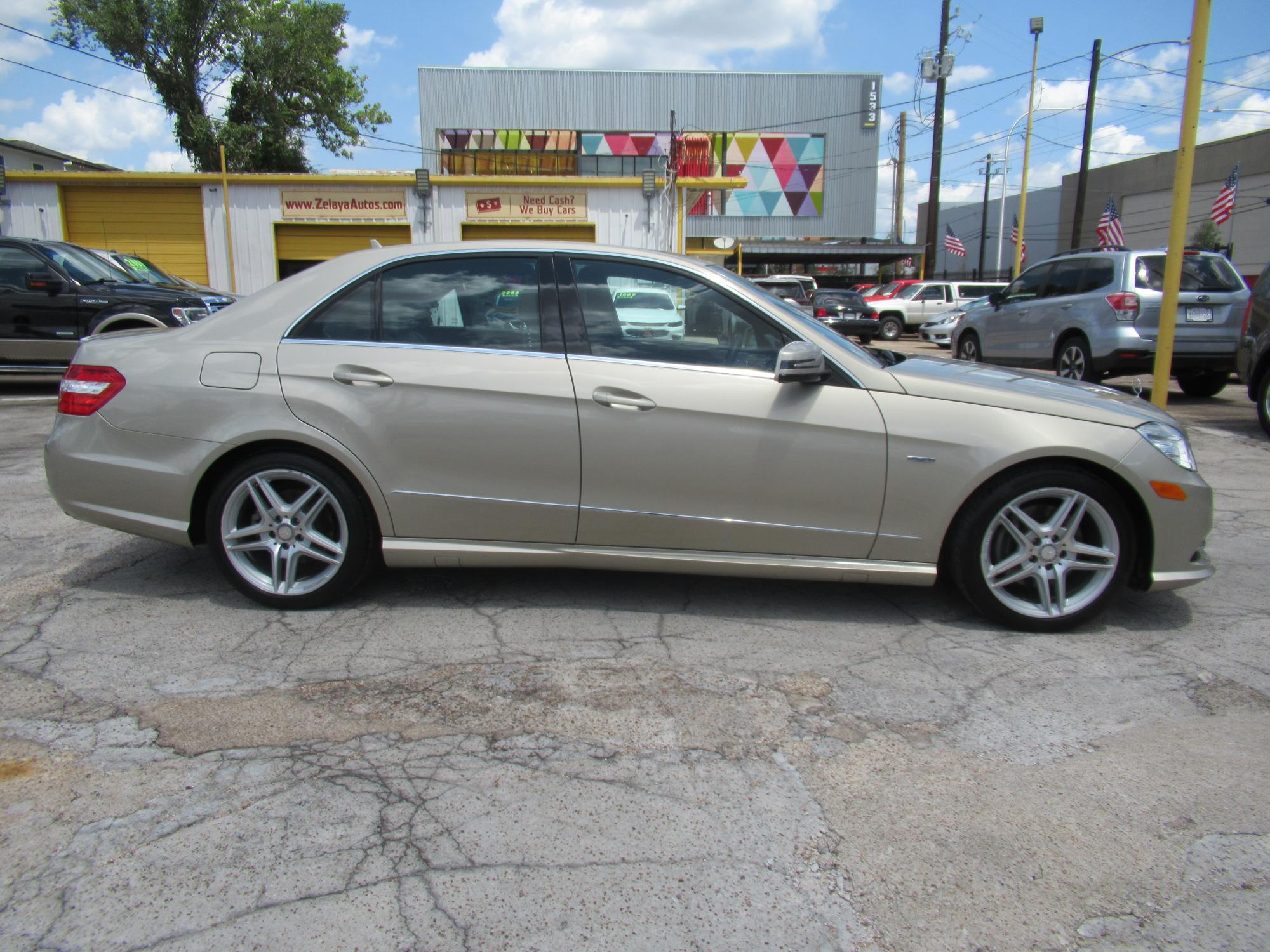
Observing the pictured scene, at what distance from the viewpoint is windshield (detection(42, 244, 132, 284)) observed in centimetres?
1083

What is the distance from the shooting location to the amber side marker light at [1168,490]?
3.61m

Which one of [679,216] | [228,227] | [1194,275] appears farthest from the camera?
[679,216]

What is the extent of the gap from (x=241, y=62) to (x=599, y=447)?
41230mm

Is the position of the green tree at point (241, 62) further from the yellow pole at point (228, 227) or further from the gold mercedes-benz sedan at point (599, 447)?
the gold mercedes-benz sedan at point (599, 447)

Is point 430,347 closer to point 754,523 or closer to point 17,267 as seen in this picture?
point 754,523

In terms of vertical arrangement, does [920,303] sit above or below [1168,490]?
above

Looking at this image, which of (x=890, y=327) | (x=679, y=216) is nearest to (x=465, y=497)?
(x=679, y=216)

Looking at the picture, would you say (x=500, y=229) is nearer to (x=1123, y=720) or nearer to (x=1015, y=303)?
(x=1015, y=303)

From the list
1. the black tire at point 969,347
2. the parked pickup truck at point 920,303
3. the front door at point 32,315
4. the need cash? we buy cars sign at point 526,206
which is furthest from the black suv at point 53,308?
the parked pickup truck at point 920,303

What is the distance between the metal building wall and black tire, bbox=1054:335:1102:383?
42611 mm

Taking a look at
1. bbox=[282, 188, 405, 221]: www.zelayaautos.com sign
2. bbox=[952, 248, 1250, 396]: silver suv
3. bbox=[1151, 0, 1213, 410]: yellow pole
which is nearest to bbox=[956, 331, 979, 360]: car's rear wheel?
bbox=[952, 248, 1250, 396]: silver suv

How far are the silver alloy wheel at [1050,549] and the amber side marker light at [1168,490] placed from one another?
21 centimetres

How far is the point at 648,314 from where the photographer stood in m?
3.77

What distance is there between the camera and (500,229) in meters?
23.3
